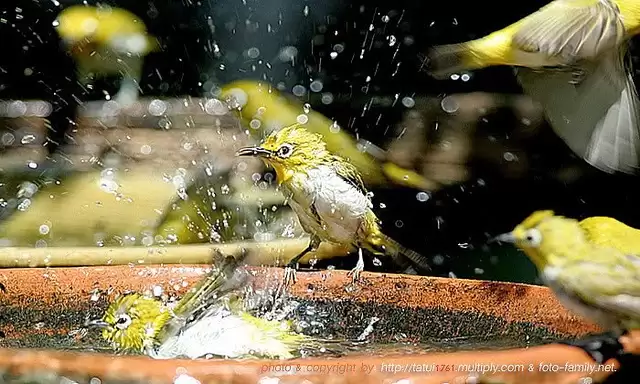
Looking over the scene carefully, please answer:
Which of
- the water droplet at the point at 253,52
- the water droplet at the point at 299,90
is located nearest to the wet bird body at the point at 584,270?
the water droplet at the point at 299,90

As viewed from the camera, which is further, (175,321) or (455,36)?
(455,36)

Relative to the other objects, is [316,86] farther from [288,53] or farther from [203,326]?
[203,326]

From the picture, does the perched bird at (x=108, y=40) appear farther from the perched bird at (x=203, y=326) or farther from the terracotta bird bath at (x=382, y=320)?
the perched bird at (x=203, y=326)

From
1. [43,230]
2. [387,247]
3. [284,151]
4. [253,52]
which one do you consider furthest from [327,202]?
[253,52]

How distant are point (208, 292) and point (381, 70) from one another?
2.15 metres

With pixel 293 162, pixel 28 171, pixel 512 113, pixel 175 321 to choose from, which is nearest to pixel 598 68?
pixel 293 162

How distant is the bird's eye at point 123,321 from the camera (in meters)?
1.31

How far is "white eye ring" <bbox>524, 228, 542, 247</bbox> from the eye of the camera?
1273mm

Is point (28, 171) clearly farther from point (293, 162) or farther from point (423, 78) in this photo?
point (293, 162)

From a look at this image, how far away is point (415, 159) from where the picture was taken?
122 inches

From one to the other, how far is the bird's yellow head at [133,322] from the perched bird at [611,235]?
63 cm

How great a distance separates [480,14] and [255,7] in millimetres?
898

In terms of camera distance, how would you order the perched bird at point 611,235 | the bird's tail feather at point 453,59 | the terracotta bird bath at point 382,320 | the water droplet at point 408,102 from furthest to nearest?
the water droplet at point 408,102 → the bird's tail feather at point 453,59 → the perched bird at point 611,235 → the terracotta bird bath at point 382,320

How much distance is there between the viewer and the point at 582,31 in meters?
1.95
